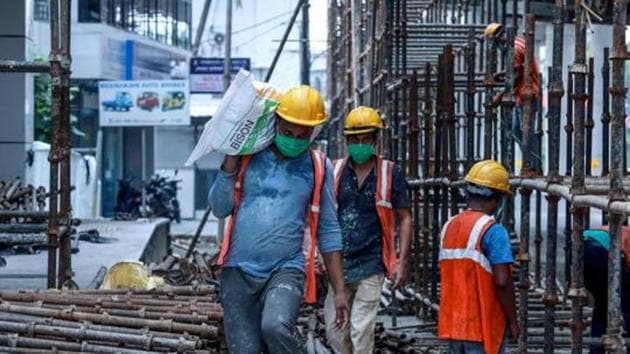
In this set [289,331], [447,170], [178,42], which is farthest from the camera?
[178,42]

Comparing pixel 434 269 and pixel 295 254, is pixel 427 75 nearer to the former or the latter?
pixel 434 269

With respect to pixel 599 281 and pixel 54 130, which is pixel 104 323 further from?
pixel 599 281

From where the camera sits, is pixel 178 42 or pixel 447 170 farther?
pixel 178 42

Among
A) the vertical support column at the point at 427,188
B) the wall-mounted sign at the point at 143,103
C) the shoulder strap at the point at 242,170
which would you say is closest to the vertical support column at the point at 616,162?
the shoulder strap at the point at 242,170

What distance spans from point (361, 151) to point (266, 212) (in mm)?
2158

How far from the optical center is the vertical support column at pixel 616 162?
18.3ft

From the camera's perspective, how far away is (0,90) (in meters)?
17.1

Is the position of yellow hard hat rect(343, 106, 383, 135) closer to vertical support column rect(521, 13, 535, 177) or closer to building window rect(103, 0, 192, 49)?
vertical support column rect(521, 13, 535, 177)

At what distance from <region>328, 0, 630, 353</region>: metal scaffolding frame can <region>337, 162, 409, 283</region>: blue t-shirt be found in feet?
2.27

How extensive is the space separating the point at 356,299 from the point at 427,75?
3.31 metres

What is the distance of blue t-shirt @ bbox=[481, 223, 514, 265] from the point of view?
7082mm

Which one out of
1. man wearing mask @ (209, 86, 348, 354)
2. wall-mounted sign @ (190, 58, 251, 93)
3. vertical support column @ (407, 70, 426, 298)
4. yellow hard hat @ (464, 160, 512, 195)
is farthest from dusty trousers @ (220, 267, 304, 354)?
wall-mounted sign @ (190, 58, 251, 93)

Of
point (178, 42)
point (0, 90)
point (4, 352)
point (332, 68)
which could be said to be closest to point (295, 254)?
point (4, 352)

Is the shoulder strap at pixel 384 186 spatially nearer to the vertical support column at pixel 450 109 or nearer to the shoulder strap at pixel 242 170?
the vertical support column at pixel 450 109
